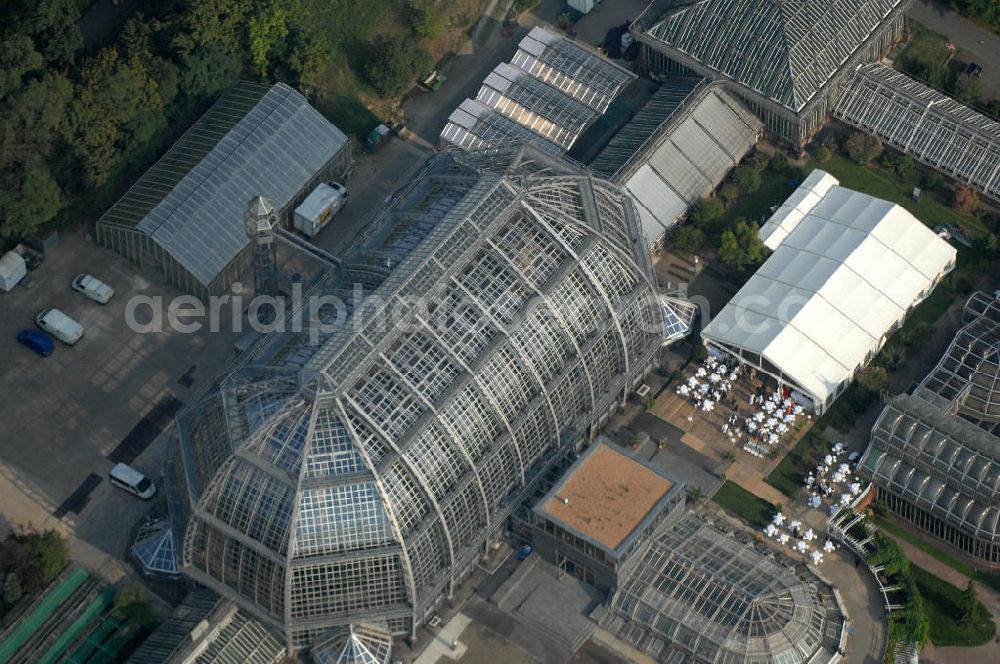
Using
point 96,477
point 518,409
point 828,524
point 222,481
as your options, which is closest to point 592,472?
point 518,409

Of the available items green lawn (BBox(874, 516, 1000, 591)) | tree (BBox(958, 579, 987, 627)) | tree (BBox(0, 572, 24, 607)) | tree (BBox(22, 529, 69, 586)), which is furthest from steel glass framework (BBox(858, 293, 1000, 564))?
tree (BBox(0, 572, 24, 607))

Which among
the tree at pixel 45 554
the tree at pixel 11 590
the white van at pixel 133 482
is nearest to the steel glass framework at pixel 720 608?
the white van at pixel 133 482

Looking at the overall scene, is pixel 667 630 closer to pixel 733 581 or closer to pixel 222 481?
pixel 733 581

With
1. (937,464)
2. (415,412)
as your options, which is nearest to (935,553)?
(937,464)

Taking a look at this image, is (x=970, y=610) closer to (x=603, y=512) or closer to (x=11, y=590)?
(x=603, y=512)

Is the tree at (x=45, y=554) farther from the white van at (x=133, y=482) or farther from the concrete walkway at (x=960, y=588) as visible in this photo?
the concrete walkway at (x=960, y=588)

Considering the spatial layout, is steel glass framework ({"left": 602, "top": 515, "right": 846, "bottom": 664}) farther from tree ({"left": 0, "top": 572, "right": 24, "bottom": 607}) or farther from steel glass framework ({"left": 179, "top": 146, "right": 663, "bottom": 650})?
tree ({"left": 0, "top": 572, "right": 24, "bottom": 607})

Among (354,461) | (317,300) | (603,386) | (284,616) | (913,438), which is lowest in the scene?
(284,616)

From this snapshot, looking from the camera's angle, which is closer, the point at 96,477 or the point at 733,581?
the point at 733,581
